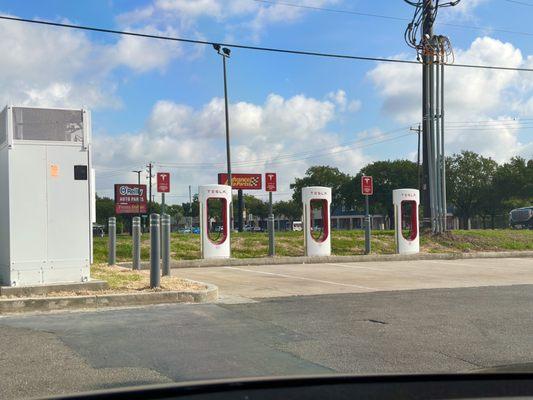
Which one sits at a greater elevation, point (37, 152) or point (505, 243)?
point (37, 152)

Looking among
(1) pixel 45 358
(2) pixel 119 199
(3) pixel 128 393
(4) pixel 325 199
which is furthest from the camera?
(2) pixel 119 199

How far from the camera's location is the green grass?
777 inches

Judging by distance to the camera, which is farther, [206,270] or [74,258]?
[206,270]

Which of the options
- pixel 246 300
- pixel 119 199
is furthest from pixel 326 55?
pixel 119 199

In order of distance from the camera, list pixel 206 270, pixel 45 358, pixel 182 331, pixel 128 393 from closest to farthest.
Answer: pixel 128 393
pixel 45 358
pixel 182 331
pixel 206 270

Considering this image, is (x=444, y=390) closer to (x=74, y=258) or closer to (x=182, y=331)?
(x=182, y=331)

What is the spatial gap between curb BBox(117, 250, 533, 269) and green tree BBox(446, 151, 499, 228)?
45882 mm

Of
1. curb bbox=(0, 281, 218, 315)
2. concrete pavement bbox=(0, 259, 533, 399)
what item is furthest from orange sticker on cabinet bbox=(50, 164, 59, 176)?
concrete pavement bbox=(0, 259, 533, 399)

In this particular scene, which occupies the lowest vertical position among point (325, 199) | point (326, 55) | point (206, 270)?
point (206, 270)

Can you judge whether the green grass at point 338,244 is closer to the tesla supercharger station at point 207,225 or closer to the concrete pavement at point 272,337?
the tesla supercharger station at point 207,225

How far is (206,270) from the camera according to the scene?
1659 centimetres

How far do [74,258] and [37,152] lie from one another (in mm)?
1966

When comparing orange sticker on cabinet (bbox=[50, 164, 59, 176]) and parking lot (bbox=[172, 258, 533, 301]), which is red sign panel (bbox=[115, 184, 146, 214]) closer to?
parking lot (bbox=[172, 258, 533, 301])

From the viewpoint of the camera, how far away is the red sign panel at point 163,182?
781 inches
